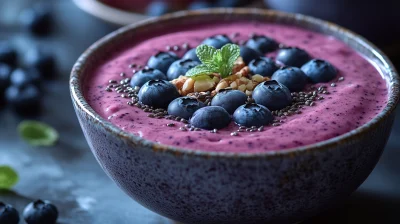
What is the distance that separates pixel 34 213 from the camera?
5.70 feet

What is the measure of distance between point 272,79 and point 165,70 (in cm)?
30

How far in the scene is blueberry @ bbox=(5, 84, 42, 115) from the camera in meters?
2.30

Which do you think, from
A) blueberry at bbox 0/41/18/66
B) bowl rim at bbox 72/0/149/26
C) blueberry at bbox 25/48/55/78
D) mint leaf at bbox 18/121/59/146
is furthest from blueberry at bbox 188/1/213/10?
mint leaf at bbox 18/121/59/146

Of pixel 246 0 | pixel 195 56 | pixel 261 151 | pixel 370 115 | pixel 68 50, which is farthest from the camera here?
pixel 246 0

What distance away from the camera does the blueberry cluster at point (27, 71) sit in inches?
91.1

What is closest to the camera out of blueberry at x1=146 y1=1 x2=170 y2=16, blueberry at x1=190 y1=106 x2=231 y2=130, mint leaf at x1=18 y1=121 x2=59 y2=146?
blueberry at x1=190 y1=106 x2=231 y2=130

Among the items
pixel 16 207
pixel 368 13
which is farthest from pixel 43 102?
pixel 368 13

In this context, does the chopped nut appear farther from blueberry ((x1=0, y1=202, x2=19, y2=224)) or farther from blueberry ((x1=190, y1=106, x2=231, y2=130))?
blueberry ((x1=0, y1=202, x2=19, y2=224))

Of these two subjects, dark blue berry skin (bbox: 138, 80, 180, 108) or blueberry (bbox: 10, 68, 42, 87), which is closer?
dark blue berry skin (bbox: 138, 80, 180, 108)

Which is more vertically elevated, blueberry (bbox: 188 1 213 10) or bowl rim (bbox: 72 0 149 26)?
blueberry (bbox: 188 1 213 10)

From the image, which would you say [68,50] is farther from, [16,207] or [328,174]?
[328,174]

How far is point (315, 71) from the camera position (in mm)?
1669

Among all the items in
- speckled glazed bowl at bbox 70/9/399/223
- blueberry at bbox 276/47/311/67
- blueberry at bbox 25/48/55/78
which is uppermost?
blueberry at bbox 276/47/311/67

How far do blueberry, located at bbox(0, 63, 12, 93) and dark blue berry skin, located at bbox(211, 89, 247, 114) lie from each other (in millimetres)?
1178
